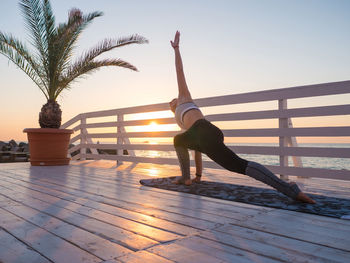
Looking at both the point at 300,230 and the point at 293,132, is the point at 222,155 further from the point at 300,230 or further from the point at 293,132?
the point at 293,132

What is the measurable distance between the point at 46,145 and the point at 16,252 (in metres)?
5.45

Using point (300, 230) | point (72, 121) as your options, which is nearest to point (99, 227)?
point (300, 230)

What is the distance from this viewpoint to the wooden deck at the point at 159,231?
1.37 meters

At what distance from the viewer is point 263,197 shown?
279 cm

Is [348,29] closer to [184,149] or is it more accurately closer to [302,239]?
[184,149]

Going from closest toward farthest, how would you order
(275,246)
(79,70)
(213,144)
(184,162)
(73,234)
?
(275,246) < (73,234) < (213,144) < (184,162) < (79,70)

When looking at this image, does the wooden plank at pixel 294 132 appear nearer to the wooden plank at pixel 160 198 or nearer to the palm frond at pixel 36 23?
the wooden plank at pixel 160 198

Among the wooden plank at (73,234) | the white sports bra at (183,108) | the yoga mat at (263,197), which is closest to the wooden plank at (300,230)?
the yoga mat at (263,197)

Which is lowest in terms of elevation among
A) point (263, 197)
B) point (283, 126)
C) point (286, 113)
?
point (263, 197)

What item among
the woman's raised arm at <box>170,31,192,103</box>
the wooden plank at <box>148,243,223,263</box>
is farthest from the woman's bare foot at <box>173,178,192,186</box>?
the wooden plank at <box>148,243,223,263</box>

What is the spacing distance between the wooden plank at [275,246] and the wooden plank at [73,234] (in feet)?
1.70

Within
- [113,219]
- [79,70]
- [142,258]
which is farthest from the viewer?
[79,70]

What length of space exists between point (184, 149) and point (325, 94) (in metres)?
1.93

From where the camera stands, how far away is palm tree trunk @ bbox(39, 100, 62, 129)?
21.9 ft
